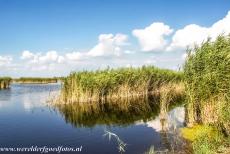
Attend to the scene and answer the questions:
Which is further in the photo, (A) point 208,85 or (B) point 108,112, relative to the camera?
(B) point 108,112

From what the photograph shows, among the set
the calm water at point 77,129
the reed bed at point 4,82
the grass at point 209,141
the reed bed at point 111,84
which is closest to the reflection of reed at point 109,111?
the calm water at point 77,129

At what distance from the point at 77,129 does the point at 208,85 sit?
861cm

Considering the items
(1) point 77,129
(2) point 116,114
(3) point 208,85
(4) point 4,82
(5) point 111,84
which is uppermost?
(3) point 208,85

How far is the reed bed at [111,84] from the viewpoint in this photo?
32.3 metres

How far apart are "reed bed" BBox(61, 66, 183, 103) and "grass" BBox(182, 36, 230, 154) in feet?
46.9

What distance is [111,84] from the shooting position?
115 ft

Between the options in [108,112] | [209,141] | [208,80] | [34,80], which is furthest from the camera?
[34,80]

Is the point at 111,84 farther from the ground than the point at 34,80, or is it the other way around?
the point at 111,84

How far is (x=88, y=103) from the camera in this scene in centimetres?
3203

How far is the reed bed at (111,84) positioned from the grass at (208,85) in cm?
1430

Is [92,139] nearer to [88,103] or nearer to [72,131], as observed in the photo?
[72,131]

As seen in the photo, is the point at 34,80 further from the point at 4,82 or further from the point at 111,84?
the point at 111,84

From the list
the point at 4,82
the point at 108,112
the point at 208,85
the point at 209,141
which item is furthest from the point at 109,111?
the point at 4,82

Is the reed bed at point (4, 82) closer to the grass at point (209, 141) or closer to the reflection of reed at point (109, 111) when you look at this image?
the reflection of reed at point (109, 111)
